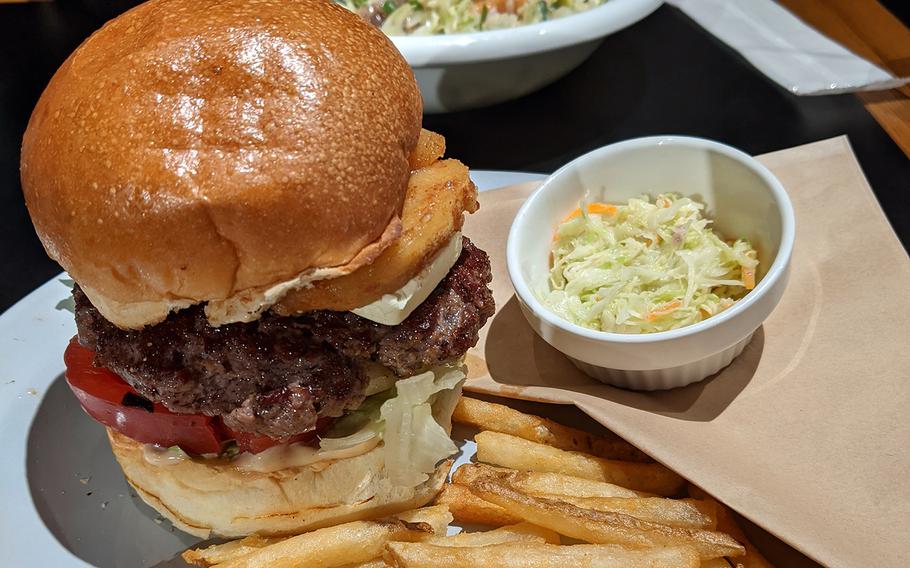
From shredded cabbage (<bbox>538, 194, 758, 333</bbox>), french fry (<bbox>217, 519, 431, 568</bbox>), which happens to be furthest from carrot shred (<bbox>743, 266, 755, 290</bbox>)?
french fry (<bbox>217, 519, 431, 568</bbox>)

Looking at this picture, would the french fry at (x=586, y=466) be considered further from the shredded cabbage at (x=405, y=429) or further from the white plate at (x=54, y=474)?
the white plate at (x=54, y=474)

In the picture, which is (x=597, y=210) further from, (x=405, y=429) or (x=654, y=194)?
(x=405, y=429)

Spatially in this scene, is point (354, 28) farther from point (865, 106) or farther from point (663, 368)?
point (865, 106)

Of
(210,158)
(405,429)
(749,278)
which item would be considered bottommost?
(405,429)

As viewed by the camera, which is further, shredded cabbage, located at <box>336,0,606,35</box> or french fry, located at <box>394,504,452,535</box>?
shredded cabbage, located at <box>336,0,606,35</box>

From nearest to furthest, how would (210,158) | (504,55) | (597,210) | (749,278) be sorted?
(210,158)
(749,278)
(597,210)
(504,55)

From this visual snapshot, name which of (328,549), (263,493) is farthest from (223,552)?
(328,549)

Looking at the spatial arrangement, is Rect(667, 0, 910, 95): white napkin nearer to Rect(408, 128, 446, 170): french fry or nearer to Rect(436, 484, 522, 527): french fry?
Rect(408, 128, 446, 170): french fry
